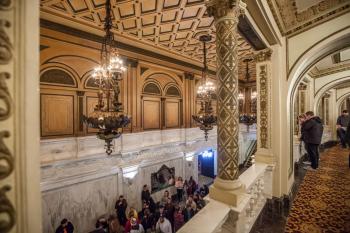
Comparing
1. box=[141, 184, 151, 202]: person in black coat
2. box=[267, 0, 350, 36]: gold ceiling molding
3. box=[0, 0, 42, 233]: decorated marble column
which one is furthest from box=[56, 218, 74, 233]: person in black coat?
box=[267, 0, 350, 36]: gold ceiling molding

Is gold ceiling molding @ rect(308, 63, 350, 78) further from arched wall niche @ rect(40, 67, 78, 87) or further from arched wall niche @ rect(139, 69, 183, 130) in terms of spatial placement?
arched wall niche @ rect(40, 67, 78, 87)

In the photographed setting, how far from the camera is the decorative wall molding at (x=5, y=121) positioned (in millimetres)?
729

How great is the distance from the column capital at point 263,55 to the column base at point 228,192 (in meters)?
3.66

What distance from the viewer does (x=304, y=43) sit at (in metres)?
5.15

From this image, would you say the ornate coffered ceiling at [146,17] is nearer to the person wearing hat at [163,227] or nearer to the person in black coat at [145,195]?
the person wearing hat at [163,227]

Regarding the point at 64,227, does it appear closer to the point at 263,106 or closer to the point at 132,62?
the point at 132,62

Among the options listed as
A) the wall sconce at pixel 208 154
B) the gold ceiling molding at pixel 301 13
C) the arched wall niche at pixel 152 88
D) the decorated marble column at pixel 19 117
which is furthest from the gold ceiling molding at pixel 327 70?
the decorated marble column at pixel 19 117

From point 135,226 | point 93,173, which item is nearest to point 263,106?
point 135,226

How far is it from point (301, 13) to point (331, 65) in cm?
642

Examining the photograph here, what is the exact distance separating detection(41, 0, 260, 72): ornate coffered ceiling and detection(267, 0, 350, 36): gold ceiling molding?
0.89 m

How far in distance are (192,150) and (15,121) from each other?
35.9ft

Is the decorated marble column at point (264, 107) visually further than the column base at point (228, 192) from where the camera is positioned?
Yes

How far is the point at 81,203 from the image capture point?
6.86 metres

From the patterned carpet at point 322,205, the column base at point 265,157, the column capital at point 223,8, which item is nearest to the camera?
the column capital at point 223,8
